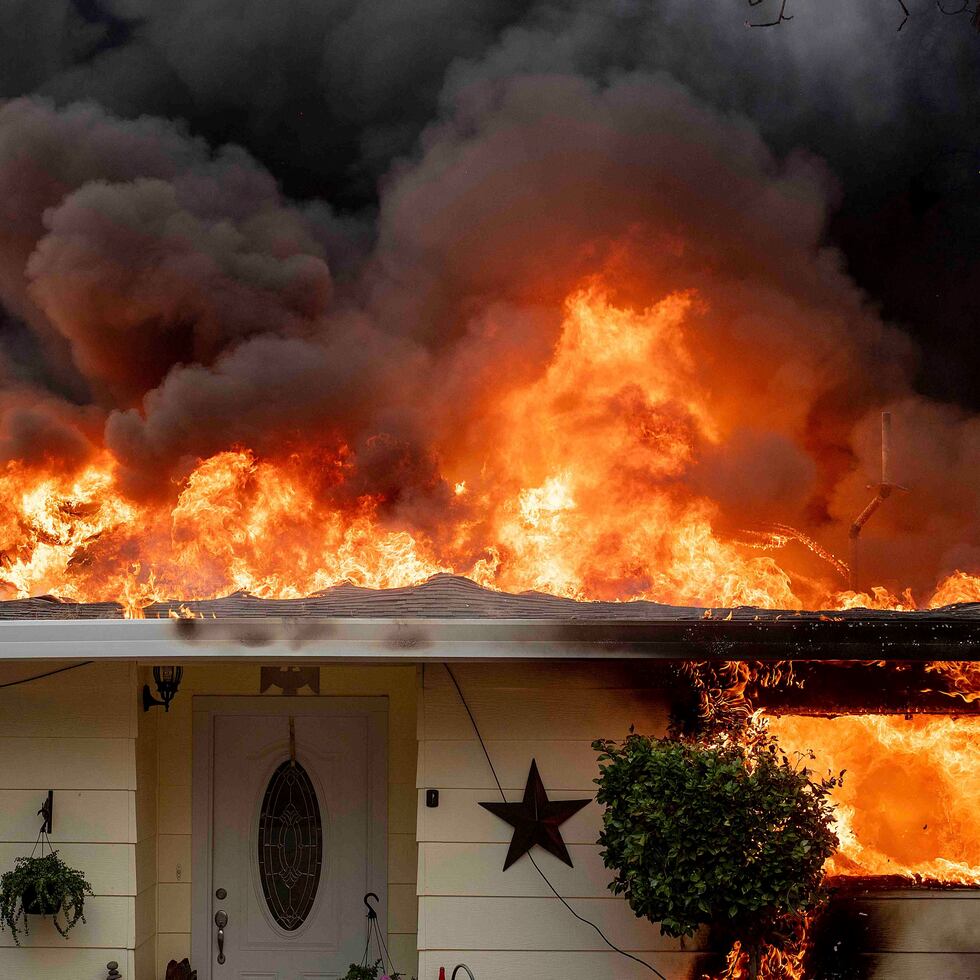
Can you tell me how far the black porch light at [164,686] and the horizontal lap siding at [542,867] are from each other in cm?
182

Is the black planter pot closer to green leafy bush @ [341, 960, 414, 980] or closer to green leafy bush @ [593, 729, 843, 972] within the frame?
green leafy bush @ [341, 960, 414, 980]

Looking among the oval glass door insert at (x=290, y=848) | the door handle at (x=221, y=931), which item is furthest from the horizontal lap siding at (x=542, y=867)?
the door handle at (x=221, y=931)

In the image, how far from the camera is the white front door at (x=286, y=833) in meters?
6.53

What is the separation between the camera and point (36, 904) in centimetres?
556

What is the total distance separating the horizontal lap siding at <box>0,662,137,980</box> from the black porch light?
0.26m


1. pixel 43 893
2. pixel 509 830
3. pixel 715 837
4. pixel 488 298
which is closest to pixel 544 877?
pixel 509 830

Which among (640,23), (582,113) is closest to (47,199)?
(582,113)

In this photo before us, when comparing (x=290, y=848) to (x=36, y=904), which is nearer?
(x=36, y=904)

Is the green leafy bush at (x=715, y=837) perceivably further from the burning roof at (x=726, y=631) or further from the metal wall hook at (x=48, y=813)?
the metal wall hook at (x=48, y=813)

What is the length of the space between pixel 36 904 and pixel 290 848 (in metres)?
1.66

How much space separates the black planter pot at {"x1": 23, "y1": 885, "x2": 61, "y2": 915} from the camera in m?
5.54

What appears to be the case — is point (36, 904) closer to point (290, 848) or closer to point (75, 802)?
point (75, 802)

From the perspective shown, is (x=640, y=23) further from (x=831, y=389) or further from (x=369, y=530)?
(x=369, y=530)

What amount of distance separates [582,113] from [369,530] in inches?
241
